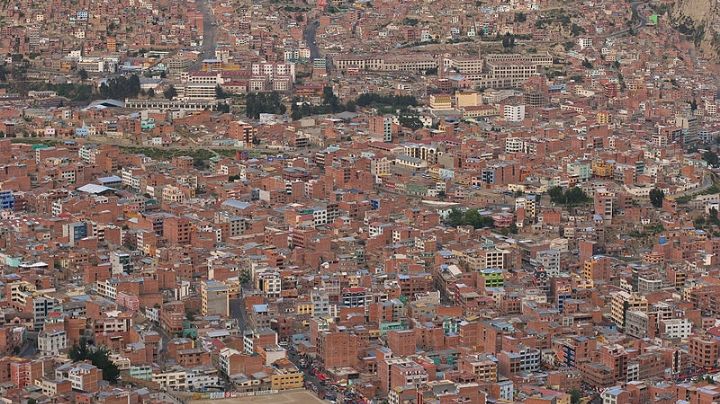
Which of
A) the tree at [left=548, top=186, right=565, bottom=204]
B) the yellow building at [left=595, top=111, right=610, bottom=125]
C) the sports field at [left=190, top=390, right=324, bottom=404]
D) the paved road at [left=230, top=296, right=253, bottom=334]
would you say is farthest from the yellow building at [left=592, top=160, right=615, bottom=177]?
the sports field at [left=190, top=390, right=324, bottom=404]

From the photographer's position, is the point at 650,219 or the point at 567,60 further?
the point at 567,60

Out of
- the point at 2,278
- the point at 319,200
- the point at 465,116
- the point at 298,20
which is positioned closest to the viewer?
the point at 2,278

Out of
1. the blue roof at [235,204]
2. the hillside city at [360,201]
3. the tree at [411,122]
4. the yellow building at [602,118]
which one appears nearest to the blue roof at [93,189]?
the hillside city at [360,201]

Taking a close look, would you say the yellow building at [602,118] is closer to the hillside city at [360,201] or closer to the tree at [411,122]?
the hillside city at [360,201]

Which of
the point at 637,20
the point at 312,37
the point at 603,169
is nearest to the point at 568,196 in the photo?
the point at 603,169

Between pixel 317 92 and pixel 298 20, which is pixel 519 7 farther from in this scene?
pixel 317 92

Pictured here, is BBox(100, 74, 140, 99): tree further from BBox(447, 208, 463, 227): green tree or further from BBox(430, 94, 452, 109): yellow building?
BBox(447, 208, 463, 227): green tree

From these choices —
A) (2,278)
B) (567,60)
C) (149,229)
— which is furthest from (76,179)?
(567,60)
